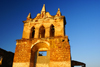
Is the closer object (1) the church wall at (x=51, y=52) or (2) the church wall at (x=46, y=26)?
(1) the church wall at (x=51, y=52)

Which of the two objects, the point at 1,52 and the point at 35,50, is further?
the point at 1,52

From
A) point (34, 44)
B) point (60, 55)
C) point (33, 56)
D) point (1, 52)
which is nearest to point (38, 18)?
point (34, 44)

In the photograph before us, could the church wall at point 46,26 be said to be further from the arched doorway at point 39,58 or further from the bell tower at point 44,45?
the arched doorway at point 39,58

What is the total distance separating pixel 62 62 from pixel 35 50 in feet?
14.2

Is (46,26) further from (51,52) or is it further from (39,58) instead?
(39,58)

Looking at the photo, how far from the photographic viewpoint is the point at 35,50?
45.5 ft

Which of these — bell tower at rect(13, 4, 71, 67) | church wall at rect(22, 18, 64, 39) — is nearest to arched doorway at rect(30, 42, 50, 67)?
bell tower at rect(13, 4, 71, 67)

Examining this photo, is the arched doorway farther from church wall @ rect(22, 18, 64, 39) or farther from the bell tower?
church wall @ rect(22, 18, 64, 39)

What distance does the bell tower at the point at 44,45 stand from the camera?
1162 cm

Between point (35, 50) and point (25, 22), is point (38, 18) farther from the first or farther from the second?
point (35, 50)

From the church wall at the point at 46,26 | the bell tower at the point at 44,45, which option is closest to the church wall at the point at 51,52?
the bell tower at the point at 44,45

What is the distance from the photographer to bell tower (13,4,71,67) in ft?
38.1

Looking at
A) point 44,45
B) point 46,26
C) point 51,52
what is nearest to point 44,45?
point 44,45

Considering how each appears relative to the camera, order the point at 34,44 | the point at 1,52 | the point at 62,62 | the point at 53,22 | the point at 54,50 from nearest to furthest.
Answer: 1. the point at 62,62
2. the point at 54,50
3. the point at 34,44
4. the point at 53,22
5. the point at 1,52
